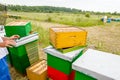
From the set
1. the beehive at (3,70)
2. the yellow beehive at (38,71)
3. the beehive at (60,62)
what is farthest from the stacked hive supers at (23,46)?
the beehive at (60,62)

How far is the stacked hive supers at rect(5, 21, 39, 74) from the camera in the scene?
9.69 feet

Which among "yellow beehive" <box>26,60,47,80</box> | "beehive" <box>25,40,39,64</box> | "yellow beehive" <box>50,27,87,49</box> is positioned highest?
"yellow beehive" <box>50,27,87,49</box>

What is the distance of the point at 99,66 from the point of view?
189 cm

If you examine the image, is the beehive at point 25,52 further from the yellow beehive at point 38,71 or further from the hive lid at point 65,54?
the hive lid at point 65,54

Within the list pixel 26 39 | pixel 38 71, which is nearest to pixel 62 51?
pixel 38 71

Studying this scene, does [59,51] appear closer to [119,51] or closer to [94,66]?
[94,66]

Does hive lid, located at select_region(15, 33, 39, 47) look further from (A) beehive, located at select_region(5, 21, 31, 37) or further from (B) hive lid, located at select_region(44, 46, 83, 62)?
(B) hive lid, located at select_region(44, 46, 83, 62)

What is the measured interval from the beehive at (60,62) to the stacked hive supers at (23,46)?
0.71 m

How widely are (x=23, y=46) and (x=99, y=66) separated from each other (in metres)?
1.64

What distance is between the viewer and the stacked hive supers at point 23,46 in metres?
2.95

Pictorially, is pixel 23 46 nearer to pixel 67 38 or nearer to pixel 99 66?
pixel 67 38

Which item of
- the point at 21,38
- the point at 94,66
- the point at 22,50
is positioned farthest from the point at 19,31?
the point at 94,66

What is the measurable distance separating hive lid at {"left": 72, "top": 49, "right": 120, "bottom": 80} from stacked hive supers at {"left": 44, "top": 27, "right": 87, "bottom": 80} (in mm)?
254

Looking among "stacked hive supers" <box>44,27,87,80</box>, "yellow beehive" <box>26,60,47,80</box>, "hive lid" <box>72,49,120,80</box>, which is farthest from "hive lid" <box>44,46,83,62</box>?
"yellow beehive" <box>26,60,47,80</box>
